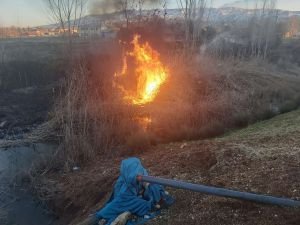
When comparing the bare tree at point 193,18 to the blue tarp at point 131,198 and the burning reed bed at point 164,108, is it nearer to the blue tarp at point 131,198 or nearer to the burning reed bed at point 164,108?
the burning reed bed at point 164,108

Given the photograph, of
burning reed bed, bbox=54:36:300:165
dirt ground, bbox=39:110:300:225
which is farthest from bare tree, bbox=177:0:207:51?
dirt ground, bbox=39:110:300:225

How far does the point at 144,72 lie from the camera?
53.7 feet

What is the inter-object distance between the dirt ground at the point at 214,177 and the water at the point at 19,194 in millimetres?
376

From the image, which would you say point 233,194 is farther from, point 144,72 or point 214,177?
point 144,72

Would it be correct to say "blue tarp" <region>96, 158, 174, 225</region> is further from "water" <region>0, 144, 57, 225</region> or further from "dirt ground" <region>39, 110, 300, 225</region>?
"water" <region>0, 144, 57, 225</region>

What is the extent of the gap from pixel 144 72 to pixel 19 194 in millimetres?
9232

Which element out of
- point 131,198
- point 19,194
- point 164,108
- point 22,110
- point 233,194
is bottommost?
point 19,194

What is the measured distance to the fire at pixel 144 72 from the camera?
15.6m

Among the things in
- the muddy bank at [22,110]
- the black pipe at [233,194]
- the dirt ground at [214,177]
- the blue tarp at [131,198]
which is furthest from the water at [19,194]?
the black pipe at [233,194]

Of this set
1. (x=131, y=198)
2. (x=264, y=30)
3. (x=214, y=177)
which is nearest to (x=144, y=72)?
(x=214, y=177)

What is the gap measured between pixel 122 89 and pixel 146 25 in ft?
A: 20.5

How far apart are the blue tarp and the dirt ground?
0.27 meters

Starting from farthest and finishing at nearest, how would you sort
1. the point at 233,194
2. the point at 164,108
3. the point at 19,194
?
the point at 164,108, the point at 19,194, the point at 233,194

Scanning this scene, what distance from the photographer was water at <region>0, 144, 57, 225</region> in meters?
7.61
